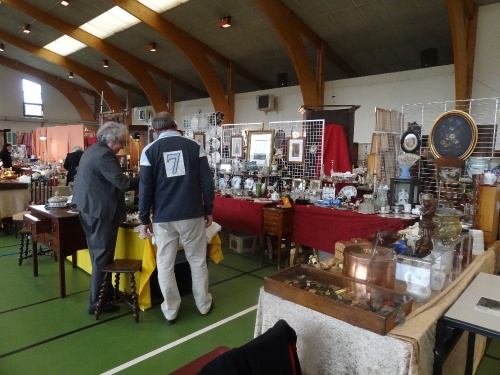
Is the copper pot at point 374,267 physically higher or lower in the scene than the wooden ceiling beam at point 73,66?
lower

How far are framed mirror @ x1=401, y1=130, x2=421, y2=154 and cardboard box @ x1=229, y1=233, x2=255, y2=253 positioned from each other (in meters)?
2.15

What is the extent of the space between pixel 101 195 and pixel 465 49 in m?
6.30

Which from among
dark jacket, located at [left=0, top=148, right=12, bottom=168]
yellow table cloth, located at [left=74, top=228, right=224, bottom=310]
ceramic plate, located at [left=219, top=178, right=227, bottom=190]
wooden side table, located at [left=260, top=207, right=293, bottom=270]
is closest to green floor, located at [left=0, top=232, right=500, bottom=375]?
yellow table cloth, located at [left=74, top=228, right=224, bottom=310]

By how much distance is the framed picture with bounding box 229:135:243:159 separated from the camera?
542 cm

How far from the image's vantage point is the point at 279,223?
12.9 feet

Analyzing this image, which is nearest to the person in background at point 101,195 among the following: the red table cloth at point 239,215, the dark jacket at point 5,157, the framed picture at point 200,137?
the red table cloth at point 239,215

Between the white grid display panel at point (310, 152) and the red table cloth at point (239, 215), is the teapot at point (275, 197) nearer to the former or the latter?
the red table cloth at point (239, 215)

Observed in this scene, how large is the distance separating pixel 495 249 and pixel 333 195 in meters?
1.86

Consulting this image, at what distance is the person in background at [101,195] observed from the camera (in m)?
2.61

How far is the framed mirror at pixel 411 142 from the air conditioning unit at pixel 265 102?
6.55 metres

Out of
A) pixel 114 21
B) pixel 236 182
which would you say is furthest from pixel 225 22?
pixel 236 182

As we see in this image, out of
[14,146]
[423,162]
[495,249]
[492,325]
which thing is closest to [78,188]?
[492,325]

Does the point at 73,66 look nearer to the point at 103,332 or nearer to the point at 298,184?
the point at 298,184

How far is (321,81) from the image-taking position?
845 centimetres
